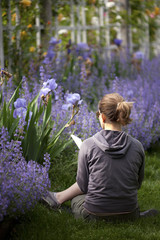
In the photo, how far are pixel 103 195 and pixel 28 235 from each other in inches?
20.5

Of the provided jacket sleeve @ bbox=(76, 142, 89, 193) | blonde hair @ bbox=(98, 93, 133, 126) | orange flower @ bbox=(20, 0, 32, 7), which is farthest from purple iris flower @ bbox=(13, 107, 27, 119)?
orange flower @ bbox=(20, 0, 32, 7)

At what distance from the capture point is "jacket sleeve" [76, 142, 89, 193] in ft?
8.70

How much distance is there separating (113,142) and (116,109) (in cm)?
21

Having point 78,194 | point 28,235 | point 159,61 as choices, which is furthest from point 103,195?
point 159,61

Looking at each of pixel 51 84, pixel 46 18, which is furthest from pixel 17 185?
pixel 46 18

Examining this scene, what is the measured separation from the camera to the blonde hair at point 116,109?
256 centimetres

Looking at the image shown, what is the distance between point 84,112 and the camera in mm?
3900

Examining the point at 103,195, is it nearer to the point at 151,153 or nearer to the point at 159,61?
the point at 151,153

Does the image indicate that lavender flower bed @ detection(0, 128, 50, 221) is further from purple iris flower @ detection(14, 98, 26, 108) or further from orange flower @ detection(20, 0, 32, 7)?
orange flower @ detection(20, 0, 32, 7)

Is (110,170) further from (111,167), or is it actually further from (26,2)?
(26,2)

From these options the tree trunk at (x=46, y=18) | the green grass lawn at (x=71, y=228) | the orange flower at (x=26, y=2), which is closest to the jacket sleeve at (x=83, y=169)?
the green grass lawn at (x=71, y=228)

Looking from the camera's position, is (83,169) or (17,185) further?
(83,169)

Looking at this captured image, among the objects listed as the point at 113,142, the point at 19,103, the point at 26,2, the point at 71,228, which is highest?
the point at 26,2

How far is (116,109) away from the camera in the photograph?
101 inches
